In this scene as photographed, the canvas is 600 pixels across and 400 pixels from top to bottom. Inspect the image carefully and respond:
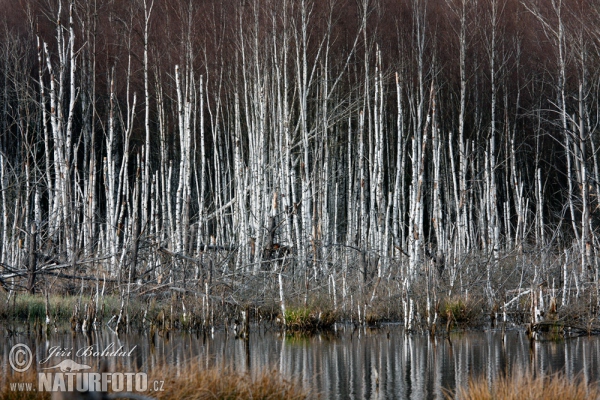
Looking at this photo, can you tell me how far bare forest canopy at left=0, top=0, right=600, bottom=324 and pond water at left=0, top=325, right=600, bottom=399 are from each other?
5.09ft

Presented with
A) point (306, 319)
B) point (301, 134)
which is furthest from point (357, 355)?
point (301, 134)

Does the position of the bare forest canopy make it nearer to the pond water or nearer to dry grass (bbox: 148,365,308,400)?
the pond water

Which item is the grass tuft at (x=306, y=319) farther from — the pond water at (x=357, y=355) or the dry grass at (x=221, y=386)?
the dry grass at (x=221, y=386)

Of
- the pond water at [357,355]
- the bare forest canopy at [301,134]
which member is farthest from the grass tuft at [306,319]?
the bare forest canopy at [301,134]

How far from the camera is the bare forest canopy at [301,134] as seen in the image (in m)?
13.7

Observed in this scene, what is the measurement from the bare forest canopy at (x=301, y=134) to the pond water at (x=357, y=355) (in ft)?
5.09

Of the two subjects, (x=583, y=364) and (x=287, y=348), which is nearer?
(x=583, y=364)

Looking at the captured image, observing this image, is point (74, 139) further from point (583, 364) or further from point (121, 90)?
point (583, 364)

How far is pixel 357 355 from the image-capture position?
952cm

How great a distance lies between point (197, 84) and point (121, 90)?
282 cm

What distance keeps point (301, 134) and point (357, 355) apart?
906cm

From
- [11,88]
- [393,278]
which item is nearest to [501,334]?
[393,278]

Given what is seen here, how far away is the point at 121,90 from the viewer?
21391 mm

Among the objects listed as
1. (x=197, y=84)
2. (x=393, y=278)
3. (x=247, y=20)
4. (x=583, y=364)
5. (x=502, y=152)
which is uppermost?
(x=247, y=20)
